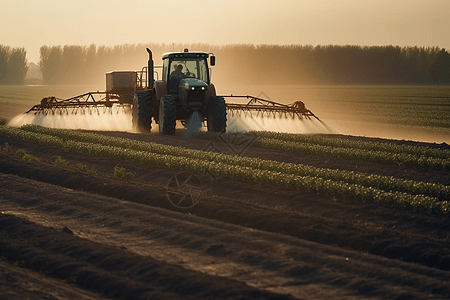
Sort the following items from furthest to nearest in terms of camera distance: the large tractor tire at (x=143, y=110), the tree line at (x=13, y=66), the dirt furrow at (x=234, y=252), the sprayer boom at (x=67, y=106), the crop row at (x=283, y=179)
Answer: the tree line at (x=13, y=66) < the sprayer boom at (x=67, y=106) < the large tractor tire at (x=143, y=110) < the crop row at (x=283, y=179) < the dirt furrow at (x=234, y=252)

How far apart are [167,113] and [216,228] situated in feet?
35.4

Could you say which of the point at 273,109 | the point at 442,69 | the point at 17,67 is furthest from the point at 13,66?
the point at 273,109

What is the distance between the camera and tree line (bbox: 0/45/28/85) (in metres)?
116

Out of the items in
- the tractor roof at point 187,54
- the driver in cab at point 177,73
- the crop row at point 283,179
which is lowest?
the crop row at point 283,179

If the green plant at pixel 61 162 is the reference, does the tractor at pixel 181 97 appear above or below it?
above

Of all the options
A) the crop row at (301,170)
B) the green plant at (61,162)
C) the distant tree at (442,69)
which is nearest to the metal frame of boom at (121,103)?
the crop row at (301,170)

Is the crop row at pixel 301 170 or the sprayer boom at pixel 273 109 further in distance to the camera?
the sprayer boom at pixel 273 109

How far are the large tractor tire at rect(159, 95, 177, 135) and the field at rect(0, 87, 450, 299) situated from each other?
10.5 feet

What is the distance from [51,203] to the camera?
9812 mm

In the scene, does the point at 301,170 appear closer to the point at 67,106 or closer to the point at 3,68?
the point at 67,106

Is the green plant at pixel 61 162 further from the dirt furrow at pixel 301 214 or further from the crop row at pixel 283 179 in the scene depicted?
the crop row at pixel 283 179

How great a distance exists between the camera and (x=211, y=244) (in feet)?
25.0

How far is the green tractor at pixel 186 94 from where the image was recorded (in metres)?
18.7

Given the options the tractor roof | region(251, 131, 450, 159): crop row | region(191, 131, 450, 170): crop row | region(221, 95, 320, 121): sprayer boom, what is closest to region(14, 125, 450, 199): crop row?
region(191, 131, 450, 170): crop row
